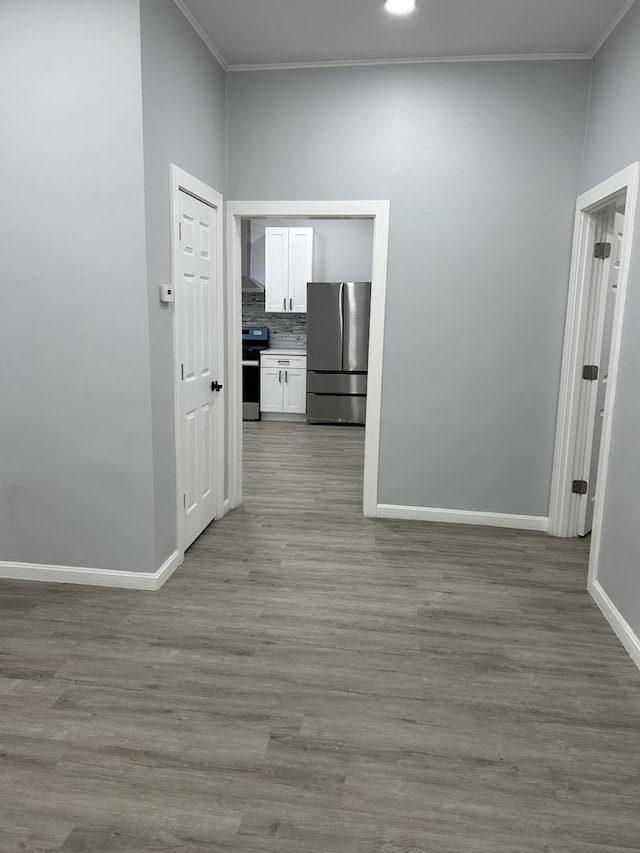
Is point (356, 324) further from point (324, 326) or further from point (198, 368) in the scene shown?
point (198, 368)

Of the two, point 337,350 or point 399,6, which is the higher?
point 399,6

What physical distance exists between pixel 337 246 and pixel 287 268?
72 centimetres

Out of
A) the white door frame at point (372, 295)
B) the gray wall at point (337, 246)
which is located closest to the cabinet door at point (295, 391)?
the gray wall at point (337, 246)

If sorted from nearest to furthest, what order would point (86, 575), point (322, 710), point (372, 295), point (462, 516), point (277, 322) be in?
point (322, 710)
point (86, 575)
point (372, 295)
point (462, 516)
point (277, 322)

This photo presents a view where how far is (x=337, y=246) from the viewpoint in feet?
24.7

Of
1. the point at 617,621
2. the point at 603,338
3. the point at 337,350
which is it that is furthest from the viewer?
the point at 337,350

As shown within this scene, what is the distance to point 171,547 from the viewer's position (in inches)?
125

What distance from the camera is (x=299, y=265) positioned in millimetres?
7301

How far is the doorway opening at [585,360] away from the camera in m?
3.52

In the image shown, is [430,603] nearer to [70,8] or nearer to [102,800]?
[102,800]

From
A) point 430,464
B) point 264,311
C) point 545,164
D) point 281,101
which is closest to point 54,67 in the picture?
point 281,101

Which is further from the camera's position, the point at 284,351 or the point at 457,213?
the point at 284,351

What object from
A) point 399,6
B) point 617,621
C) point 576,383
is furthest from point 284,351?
point 617,621

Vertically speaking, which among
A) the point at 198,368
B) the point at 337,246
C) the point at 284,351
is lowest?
the point at 284,351
